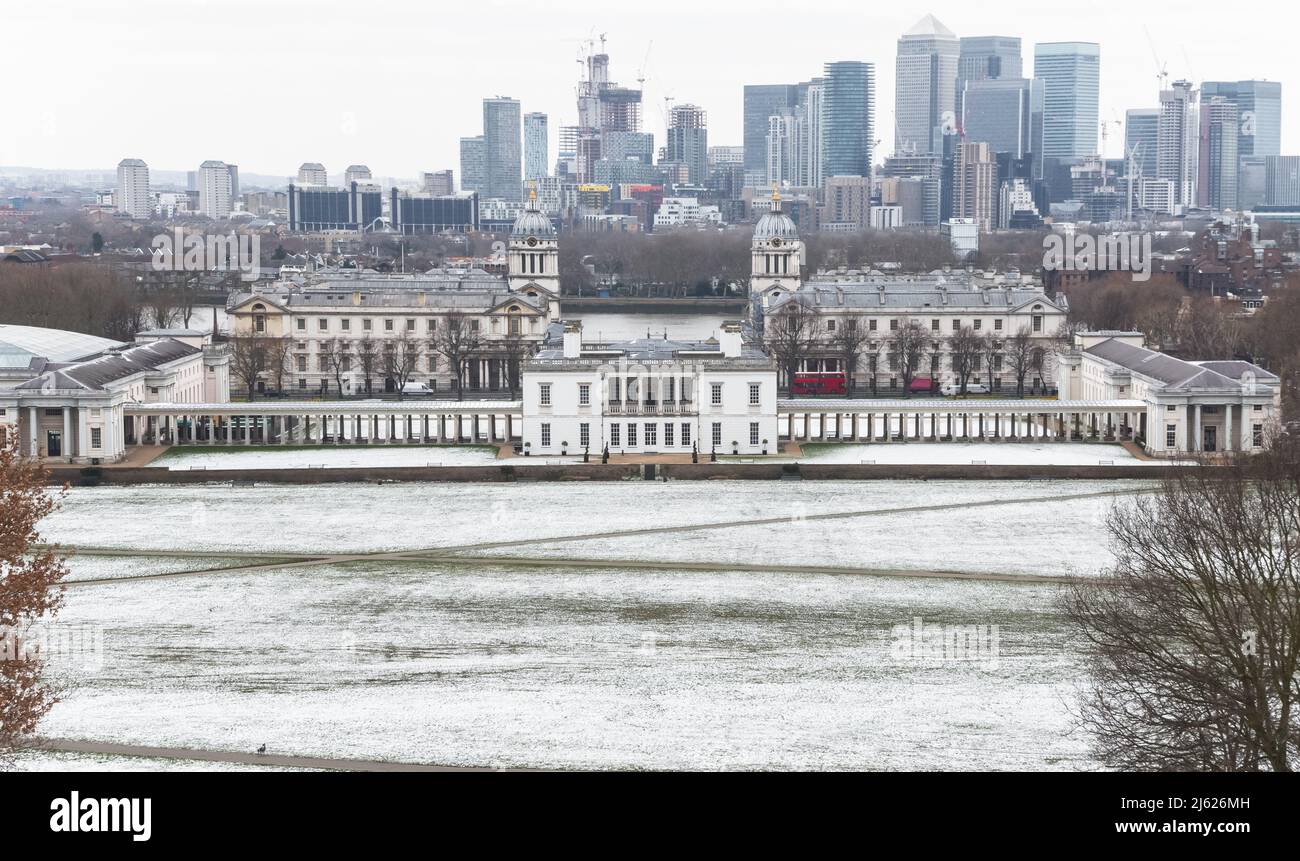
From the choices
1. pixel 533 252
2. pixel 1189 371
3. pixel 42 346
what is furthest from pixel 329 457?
pixel 533 252

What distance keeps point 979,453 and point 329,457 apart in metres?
18.3

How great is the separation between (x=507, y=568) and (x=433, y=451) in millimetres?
18087

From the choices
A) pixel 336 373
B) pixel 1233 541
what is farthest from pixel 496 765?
pixel 336 373

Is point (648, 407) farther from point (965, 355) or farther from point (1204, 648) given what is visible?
point (1204, 648)

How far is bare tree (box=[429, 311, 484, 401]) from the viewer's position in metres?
67.7

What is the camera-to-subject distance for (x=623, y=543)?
38.6m

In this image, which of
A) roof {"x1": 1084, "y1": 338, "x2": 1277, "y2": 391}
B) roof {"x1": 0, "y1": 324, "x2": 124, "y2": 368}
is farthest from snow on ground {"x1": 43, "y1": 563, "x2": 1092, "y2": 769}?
roof {"x1": 0, "y1": 324, "x2": 124, "y2": 368}

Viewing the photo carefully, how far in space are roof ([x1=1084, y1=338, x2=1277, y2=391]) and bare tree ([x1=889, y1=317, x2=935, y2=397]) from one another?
9.97 m

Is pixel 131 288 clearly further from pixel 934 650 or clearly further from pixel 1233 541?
pixel 1233 541

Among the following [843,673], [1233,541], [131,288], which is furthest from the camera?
[131,288]
